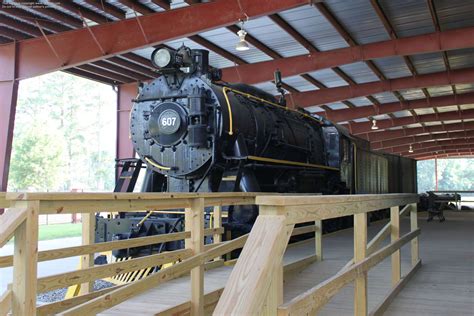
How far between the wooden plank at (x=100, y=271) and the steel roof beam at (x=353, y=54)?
35.2ft

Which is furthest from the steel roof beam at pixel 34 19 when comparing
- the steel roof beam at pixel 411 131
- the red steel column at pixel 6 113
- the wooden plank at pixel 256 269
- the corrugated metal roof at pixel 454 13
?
the steel roof beam at pixel 411 131

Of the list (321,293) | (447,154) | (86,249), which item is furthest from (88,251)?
(447,154)

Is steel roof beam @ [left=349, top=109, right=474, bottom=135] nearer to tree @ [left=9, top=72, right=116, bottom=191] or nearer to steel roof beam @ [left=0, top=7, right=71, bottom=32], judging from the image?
tree @ [left=9, top=72, right=116, bottom=191]

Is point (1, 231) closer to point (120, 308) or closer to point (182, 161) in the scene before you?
point (120, 308)

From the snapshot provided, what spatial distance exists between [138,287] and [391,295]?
2.51 m

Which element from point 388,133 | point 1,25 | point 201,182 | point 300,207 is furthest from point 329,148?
point 388,133

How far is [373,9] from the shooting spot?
10.8 meters

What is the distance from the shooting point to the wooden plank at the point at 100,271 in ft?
9.68

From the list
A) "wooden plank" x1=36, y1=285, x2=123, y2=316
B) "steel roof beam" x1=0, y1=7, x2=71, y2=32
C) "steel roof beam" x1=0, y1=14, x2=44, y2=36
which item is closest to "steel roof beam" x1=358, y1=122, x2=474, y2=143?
"steel roof beam" x1=0, y1=7, x2=71, y2=32

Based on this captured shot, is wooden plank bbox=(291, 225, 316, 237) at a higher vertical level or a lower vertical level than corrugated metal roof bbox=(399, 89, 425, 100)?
lower

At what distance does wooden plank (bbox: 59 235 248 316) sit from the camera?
290cm

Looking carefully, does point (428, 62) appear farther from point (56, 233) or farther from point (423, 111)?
point (56, 233)

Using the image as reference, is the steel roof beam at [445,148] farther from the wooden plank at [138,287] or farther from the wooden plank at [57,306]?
the wooden plank at [57,306]

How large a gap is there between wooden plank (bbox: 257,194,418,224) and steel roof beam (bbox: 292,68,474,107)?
13961 millimetres
